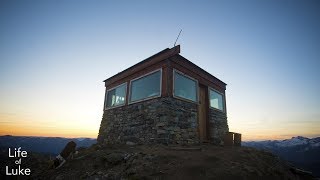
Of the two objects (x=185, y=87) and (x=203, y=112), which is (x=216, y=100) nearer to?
(x=203, y=112)

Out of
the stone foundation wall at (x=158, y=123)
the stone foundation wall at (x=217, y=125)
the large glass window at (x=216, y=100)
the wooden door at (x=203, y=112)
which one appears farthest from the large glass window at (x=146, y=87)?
the large glass window at (x=216, y=100)

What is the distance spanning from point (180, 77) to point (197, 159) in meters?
5.41

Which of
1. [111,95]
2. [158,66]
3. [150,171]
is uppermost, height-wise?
[158,66]

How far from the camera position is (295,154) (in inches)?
4018

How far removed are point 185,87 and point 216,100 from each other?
3.95 m

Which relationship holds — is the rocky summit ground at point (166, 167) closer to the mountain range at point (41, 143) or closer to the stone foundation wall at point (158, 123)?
the stone foundation wall at point (158, 123)

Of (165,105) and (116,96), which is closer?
(165,105)

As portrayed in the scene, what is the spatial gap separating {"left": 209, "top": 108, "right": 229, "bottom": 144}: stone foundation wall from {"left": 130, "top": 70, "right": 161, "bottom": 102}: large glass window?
4.44 meters

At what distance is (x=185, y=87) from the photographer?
10.8 meters

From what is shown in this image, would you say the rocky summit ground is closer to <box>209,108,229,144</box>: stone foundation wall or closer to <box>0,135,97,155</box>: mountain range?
<box>209,108,229,144</box>: stone foundation wall

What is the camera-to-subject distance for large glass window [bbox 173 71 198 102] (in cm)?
1021

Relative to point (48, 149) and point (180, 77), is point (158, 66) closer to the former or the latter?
point (180, 77)

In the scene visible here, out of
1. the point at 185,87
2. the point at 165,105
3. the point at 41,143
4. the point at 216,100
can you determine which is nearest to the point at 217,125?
the point at 216,100

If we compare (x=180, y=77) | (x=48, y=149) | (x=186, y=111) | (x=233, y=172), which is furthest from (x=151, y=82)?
(x=48, y=149)
